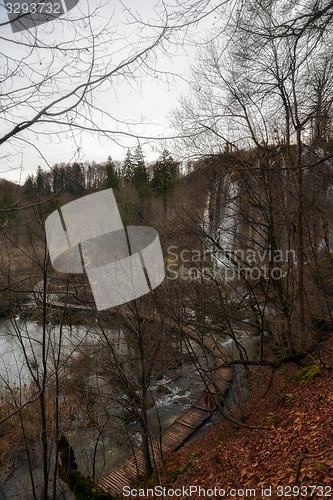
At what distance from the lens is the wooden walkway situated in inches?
237

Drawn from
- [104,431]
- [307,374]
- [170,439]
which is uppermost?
[307,374]

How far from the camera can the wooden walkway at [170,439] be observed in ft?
19.7

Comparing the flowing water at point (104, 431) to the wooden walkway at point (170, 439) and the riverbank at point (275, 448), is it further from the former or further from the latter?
the riverbank at point (275, 448)

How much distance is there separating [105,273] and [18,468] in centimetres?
535

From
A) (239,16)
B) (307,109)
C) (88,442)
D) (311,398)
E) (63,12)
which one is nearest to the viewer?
(63,12)

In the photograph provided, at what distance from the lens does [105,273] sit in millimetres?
7652

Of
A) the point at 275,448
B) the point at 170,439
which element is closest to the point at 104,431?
the point at 170,439

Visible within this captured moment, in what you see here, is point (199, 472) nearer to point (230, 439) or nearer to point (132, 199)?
point (230, 439)

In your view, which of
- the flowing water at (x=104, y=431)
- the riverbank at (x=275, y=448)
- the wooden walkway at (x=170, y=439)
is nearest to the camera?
the riverbank at (x=275, y=448)

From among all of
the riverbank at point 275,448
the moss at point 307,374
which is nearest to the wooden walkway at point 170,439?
the riverbank at point 275,448

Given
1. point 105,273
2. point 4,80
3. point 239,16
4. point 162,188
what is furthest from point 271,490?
point 162,188

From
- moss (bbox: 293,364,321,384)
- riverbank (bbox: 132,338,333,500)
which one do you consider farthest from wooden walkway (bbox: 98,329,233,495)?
moss (bbox: 293,364,321,384)

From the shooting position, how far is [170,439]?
735 cm

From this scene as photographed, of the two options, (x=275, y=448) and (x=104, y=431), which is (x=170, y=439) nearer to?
(x=104, y=431)
